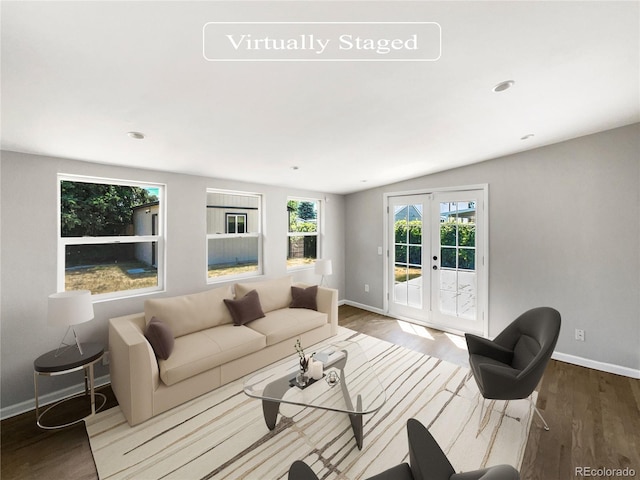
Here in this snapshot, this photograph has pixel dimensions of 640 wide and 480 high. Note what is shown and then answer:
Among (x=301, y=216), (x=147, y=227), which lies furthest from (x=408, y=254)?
(x=147, y=227)

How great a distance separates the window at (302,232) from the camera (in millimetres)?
4734

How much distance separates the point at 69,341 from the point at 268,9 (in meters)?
3.22

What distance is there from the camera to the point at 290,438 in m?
1.97

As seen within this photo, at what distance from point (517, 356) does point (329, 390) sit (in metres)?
1.72

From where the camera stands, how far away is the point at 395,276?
15.3ft

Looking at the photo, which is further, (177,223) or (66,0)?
(177,223)

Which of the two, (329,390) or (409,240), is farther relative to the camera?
(409,240)

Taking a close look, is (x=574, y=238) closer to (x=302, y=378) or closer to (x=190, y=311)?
(x=302, y=378)

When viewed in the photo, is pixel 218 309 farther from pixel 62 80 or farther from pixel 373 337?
pixel 62 80

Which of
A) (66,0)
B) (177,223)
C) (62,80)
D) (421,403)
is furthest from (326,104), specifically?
(421,403)

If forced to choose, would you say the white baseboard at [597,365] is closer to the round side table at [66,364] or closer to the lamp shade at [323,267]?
the lamp shade at [323,267]

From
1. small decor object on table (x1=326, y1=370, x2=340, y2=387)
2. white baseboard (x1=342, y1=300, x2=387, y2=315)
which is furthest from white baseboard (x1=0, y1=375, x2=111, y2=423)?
white baseboard (x1=342, y1=300, x2=387, y2=315)
